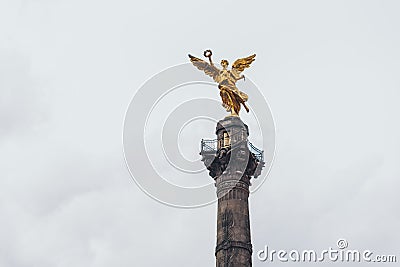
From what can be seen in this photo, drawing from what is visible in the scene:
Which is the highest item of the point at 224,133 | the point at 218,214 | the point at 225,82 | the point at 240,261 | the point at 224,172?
the point at 225,82

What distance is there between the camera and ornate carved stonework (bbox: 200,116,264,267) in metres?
40.6

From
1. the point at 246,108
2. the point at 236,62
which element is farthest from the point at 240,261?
the point at 236,62

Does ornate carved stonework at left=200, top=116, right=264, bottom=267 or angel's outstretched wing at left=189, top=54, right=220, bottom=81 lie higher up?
angel's outstretched wing at left=189, top=54, right=220, bottom=81

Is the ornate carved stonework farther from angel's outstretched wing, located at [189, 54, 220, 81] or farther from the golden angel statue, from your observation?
angel's outstretched wing, located at [189, 54, 220, 81]

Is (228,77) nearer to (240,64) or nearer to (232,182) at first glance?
(240,64)

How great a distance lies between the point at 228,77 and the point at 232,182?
7.60 m

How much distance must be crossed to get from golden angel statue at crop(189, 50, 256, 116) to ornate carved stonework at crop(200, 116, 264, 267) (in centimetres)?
112

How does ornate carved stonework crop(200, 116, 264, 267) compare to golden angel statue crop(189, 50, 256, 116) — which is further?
golden angel statue crop(189, 50, 256, 116)

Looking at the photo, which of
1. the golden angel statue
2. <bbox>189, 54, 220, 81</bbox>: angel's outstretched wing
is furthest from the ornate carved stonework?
<bbox>189, 54, 220, 81</bbox>: angel's outstretched wing

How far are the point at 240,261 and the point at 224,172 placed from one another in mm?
5958

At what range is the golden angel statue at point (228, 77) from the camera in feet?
149

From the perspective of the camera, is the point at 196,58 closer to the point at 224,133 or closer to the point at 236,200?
the point at 224,133

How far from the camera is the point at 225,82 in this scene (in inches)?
1794

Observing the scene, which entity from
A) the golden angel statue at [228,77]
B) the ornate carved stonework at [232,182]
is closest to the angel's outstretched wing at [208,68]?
the golden angel statue at [228,77]
